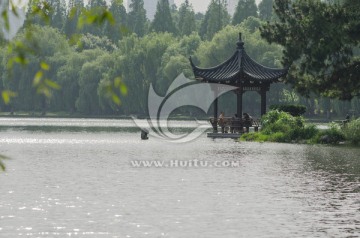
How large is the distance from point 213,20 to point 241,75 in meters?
102

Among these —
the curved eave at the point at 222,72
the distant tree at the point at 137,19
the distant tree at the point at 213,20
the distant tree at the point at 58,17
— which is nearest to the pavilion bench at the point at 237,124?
the curved eave at the point at 222,72

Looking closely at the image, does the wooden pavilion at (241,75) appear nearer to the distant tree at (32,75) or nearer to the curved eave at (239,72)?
the curved eave at (239,72)

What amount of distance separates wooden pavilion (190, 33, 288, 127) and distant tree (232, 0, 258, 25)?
9328 cm

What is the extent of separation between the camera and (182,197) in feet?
67.2

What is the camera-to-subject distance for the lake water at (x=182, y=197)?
15.1 m

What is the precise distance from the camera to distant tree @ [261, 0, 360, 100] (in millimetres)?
45094

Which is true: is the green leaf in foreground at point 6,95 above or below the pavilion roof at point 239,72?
below

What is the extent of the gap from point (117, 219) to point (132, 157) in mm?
20489

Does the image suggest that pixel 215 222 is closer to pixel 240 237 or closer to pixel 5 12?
pixel 240 237

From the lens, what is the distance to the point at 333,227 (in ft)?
50.3

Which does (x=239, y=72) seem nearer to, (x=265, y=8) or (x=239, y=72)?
(x=239, y=72)

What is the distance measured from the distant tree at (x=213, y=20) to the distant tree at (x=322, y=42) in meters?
99.4

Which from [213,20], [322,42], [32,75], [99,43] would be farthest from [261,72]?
[99,43]

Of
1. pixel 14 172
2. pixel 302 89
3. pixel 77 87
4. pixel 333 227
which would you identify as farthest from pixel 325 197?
pixel 77 87
